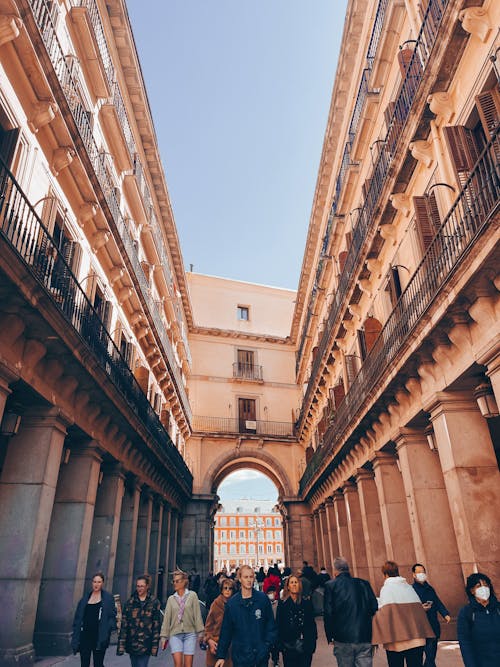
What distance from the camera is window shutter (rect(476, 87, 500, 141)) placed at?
24.9 feet

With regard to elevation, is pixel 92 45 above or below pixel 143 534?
above

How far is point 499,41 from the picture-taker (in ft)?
23.9

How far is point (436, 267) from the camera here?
831cm

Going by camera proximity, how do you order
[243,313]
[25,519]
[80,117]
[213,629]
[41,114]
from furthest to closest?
[243,313] < [80,117] < [41,114] < [25,519] < [213,629]

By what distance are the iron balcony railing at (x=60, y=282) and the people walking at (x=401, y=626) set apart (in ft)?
18.4

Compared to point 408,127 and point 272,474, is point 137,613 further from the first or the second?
point 272,474

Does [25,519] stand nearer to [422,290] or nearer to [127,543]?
[127,543]

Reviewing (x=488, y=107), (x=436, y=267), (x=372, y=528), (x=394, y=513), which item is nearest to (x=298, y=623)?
(x=436, y=267)

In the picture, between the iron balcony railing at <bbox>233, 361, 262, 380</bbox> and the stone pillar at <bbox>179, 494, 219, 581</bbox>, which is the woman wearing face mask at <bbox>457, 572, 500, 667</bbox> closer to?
the stone pillar at <bbox>179, 494, 219, 581</bbox>

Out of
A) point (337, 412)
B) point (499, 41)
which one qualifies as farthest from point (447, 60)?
point (337, 412)

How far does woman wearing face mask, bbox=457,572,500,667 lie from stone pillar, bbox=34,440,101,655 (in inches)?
295

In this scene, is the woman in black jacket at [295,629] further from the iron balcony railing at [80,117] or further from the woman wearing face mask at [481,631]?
the iron balcony railing at [80,117]

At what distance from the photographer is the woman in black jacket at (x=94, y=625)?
6.14 metres

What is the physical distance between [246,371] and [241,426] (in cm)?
370
